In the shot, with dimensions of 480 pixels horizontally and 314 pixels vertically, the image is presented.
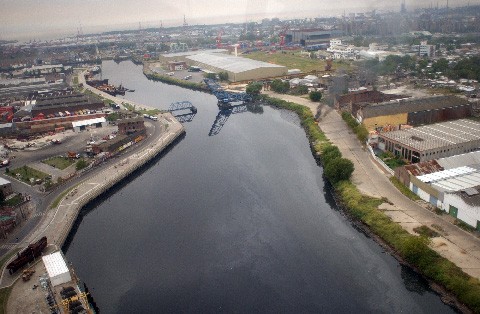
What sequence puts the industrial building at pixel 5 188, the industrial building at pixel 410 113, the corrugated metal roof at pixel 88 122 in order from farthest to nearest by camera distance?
1. the corrugated metal roof at pixel 88 122
2. the industrial building at pixel 410 113
3. the industrial building at pixel 5 188

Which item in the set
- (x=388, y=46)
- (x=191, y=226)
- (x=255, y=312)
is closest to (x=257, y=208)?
(x=191, y=226)

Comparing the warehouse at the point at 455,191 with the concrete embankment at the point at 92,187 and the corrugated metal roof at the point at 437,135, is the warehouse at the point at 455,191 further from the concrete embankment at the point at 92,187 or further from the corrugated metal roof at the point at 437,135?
the concrete embankment at the point at 92,187

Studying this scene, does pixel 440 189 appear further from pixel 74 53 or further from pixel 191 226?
pixel 74 53

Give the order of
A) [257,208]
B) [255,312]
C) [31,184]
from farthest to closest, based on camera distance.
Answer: [31,184], [257,208], [255,312]

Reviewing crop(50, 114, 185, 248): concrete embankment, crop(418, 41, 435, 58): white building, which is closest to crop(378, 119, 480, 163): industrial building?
crop(50, 114, 185, 248): concrete embankment

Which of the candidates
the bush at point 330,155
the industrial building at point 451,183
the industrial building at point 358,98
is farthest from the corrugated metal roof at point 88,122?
the industrial building at point 451,183

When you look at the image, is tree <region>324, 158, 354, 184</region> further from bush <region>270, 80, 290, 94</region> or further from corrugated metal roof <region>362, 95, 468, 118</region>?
bush <region>270, 80, 290, 94</region>

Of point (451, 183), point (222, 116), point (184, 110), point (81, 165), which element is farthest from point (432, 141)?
point (184, 110)
